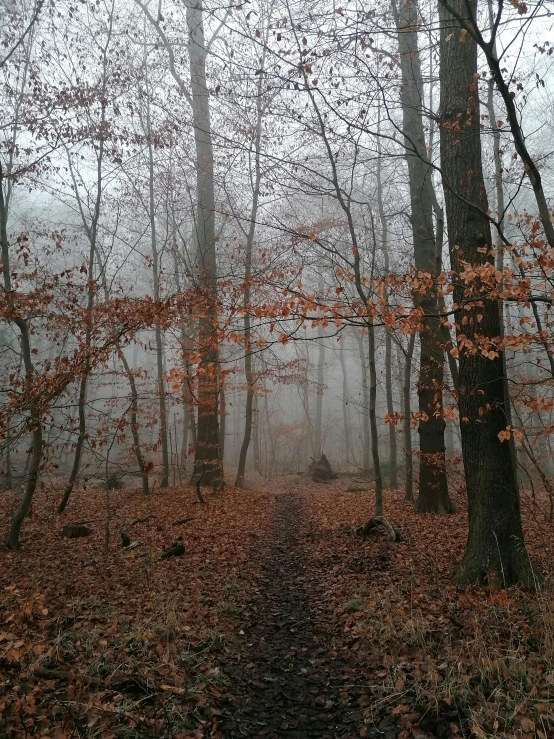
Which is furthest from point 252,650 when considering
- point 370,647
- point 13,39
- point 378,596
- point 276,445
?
point 276,445

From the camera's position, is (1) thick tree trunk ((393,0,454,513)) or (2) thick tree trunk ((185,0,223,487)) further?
(2) thick tree trunk ((185,0,223,487))

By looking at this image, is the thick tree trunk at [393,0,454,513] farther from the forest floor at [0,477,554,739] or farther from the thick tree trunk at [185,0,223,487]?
the thick tree trunk at [185,0,223,487]

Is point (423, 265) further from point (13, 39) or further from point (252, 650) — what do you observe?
point (13, 39)

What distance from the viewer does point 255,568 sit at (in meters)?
7.13

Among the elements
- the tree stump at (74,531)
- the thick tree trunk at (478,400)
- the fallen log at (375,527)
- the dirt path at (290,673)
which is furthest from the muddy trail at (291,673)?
the tree stump at (74,531)

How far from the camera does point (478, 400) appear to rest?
17.5 ft

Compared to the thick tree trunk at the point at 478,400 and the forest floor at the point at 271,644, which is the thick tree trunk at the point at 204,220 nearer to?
the forest floor at the point at 271,644

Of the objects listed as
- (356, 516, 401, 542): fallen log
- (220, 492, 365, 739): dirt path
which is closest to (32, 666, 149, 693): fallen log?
(220, 492, 365, 739): dirt path

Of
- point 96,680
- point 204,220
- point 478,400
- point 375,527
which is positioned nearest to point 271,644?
point 96,680

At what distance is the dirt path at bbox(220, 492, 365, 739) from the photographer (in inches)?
140

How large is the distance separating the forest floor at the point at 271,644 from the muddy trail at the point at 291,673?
0.02 metres

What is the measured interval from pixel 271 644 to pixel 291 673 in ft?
1.88

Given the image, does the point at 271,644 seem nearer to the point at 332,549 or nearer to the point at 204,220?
the point at 332,549

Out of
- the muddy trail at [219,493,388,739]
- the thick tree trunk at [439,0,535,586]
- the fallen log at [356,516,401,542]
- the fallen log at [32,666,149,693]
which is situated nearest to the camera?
the muddy trail at [219,493,388,739]
